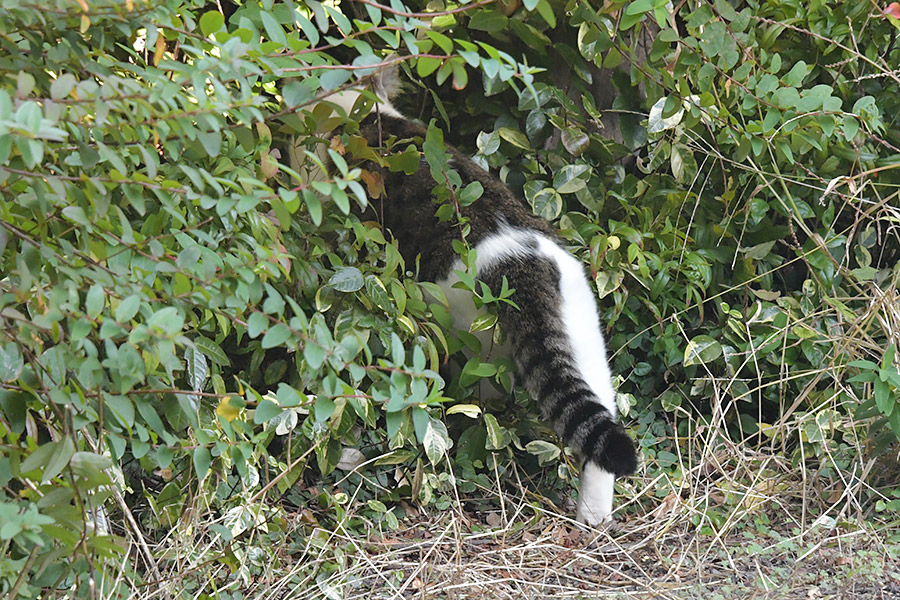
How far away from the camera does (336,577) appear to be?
2.17 metres

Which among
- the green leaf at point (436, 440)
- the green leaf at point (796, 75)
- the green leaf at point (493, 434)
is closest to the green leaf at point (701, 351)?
the green leaf at point (493, 434)

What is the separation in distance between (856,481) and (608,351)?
92cm

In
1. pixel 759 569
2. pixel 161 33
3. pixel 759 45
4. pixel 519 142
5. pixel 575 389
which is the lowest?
pixel 759 569

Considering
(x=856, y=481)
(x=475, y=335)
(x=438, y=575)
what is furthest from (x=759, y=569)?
(x=475, y=335)

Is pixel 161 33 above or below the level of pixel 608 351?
above

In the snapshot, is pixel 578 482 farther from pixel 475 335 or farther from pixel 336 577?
pixel 336 577

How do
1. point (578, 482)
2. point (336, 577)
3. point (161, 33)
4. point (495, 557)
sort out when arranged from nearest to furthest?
point (161, 33) → point (336, 577) → point (495, 557) → point (578, 482)

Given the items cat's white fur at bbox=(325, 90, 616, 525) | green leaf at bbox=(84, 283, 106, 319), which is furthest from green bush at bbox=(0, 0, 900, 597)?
cat's white fur at bbox=(325, 90, 616, 525)

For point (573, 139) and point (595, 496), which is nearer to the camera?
point (595, 496)

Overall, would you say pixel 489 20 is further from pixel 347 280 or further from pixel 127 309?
pixel 127 309

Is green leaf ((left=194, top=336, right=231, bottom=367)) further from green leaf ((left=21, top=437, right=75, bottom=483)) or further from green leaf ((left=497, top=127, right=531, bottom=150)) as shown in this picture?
green leaf ((left=497, top=127, right=531, bottom=150))

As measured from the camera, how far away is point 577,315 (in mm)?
2734

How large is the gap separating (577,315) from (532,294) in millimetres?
190

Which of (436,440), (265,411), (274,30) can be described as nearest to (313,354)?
(265,411)
